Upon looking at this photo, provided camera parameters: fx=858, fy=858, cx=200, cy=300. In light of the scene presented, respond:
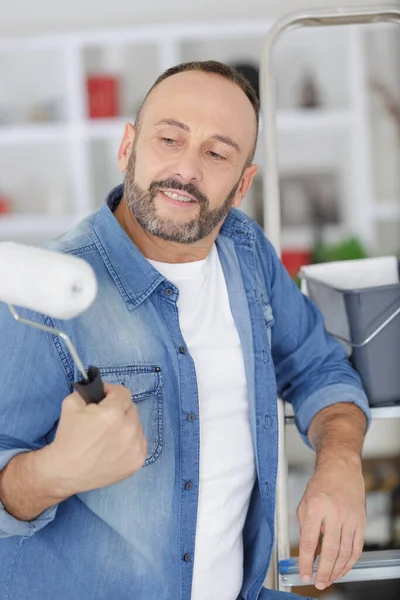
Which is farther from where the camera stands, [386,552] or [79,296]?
[386,552]

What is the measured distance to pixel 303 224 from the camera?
4.25 meters

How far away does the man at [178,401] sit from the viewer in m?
1.09

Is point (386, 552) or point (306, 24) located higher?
point (306, 24)

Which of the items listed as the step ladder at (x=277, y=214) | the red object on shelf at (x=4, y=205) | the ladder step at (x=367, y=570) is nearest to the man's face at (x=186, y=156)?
the step ladder at (x=277, y=214)

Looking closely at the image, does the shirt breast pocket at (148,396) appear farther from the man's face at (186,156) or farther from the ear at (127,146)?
the ear at (127,146)

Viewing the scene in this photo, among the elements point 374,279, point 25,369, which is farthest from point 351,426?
point 25,369

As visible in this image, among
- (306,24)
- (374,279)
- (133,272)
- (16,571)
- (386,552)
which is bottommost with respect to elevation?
(386,552)

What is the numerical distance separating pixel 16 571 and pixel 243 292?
1.77 feet

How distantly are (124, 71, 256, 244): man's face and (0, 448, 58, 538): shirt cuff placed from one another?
40cm

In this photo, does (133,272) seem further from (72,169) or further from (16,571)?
(72,169)

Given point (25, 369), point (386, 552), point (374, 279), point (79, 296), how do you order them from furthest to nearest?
point (374, 279) → point (386, 552) → point (25, 369) → point (79, 296)

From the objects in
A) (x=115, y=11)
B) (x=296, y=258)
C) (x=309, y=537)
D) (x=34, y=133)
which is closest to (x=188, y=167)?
(x=309, y=537)

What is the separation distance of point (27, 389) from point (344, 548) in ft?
1.66

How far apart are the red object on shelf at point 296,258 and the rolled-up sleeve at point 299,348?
8.56 feet
